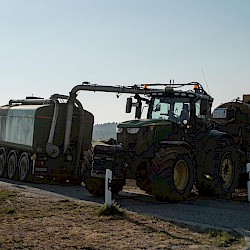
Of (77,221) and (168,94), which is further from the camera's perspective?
(168,94)

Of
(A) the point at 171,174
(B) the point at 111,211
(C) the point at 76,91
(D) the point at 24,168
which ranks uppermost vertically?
(C) the point at 76,91

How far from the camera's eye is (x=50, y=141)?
21734 mm

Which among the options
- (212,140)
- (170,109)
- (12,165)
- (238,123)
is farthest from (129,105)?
(12,165)

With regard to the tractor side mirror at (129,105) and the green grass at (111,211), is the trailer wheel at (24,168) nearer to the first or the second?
the tractor side mirror at (129,105)

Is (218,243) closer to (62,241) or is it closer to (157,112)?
(62,241)

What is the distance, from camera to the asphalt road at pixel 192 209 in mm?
11752

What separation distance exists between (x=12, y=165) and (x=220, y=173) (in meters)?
10.8

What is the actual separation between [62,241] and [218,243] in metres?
2.63

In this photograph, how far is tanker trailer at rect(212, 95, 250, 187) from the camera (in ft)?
63.1

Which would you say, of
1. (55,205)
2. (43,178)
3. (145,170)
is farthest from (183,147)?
(43,178)

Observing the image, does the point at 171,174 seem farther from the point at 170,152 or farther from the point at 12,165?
the point at 12,165

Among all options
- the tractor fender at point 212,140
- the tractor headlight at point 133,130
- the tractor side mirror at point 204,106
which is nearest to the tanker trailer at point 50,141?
the tractor headlight at point 133,130

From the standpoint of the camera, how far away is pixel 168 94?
54.3ft

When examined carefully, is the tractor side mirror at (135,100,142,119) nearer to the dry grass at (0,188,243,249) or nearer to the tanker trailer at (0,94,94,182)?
the dry grass at (0,188,243,249)
